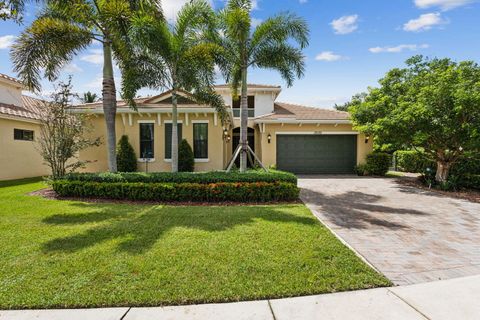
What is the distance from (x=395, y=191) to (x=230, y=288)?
10172 mm

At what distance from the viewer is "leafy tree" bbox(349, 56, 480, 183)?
9.75m

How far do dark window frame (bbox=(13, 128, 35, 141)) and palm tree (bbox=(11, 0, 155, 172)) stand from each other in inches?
249

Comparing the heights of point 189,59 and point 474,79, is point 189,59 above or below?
above

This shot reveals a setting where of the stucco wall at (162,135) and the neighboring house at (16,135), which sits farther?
the stucco wall at (162,135)

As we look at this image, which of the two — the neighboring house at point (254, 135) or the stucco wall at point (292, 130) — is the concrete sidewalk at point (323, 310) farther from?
the stucco wall at point (292, 130)

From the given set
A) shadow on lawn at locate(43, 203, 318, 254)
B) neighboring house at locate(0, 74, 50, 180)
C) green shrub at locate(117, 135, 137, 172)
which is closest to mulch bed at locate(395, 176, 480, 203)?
shadow on lawn at locate(43, 203, 318, 254)

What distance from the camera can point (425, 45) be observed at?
11.5m

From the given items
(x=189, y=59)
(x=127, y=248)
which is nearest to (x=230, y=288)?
(x=127, y=248)

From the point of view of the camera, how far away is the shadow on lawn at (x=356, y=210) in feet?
20.4

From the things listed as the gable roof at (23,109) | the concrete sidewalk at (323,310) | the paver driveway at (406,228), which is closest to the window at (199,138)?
the paver driveway at (406,228)

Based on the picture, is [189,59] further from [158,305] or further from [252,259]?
[158,305]

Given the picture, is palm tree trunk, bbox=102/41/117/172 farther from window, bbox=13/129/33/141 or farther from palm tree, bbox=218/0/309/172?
window, bbox=13/129/33/141

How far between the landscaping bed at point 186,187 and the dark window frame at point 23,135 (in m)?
7.73

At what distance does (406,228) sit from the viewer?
5855mm
